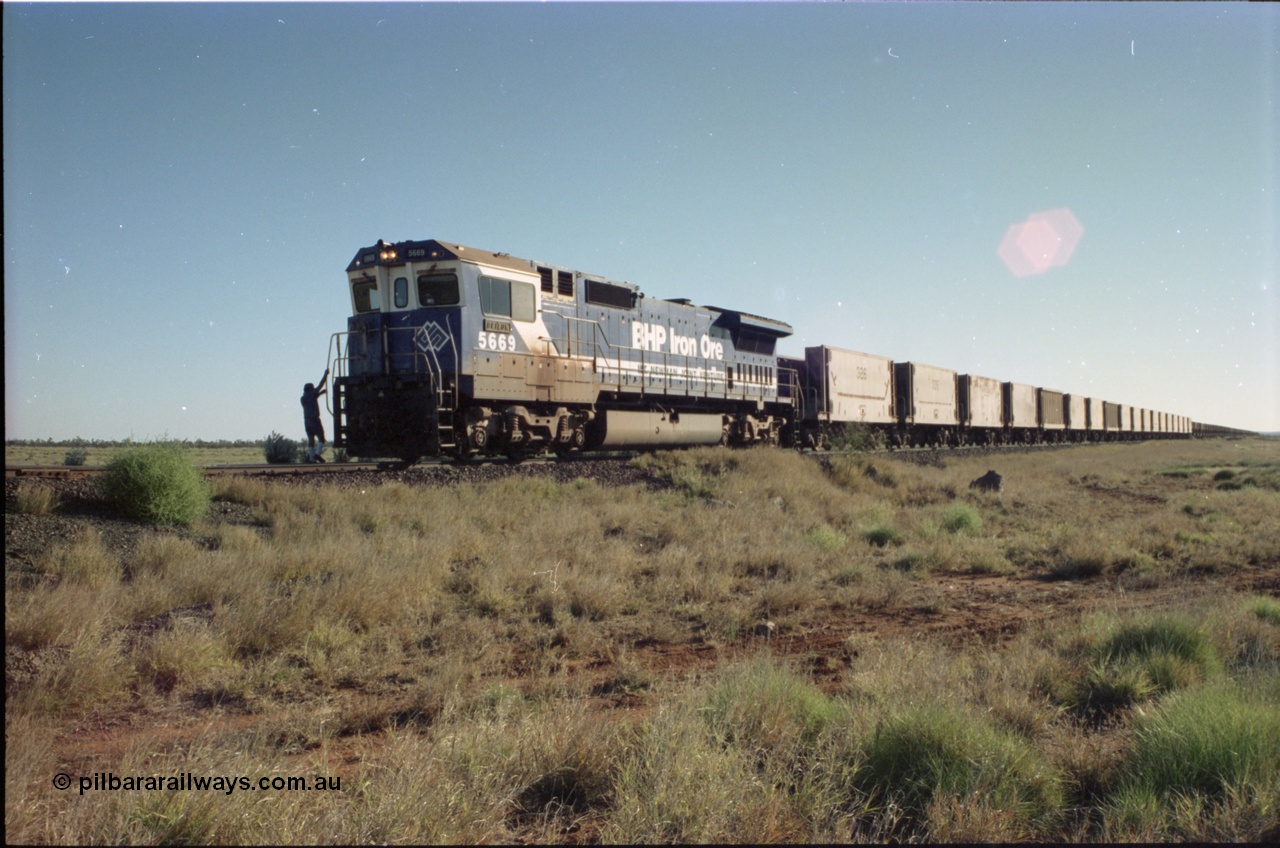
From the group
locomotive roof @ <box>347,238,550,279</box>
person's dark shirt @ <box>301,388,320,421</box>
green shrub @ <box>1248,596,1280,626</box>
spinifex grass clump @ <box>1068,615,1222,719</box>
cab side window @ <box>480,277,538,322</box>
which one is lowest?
green shrub @ <box>1248,596,1280,626</box>

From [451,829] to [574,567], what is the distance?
5906 mm

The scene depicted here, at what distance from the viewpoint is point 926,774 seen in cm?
394

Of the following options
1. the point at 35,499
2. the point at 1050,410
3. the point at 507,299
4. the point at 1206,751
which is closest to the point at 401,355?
the point at 507,299

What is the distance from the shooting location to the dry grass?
11.5 feet

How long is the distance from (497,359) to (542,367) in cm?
132

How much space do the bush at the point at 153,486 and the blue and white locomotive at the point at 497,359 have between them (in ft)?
16.5

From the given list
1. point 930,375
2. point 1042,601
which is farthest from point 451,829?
point 930,375

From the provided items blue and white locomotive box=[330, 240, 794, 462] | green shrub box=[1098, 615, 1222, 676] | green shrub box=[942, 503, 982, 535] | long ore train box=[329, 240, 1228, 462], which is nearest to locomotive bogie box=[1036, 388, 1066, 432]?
long ore train box=[329, 240, 1228, 462]

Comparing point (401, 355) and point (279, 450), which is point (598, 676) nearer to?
point (401, 355)

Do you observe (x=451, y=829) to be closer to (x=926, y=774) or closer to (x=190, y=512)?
(x=926, y=774)

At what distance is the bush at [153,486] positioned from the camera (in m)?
9.66

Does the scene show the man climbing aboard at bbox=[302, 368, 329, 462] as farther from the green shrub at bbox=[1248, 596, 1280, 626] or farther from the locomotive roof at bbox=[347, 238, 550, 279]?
the green shrub at bbox=[1248, 596, 1280, 626]

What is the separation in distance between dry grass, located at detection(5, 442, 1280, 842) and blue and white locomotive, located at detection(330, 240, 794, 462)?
3.55m

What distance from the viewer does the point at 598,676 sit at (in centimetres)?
603
